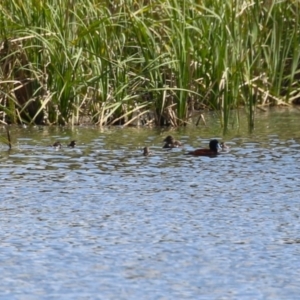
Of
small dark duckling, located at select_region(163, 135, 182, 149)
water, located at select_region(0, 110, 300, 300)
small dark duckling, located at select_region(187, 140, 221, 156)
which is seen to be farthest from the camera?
small dark duckling, located at select_region(163, 135, 182, 149)

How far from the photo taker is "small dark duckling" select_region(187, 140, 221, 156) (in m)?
11.9

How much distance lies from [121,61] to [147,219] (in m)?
5.44

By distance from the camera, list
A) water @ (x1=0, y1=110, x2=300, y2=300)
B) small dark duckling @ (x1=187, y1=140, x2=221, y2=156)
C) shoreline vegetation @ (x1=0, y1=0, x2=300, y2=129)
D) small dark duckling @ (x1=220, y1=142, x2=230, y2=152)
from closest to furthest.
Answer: water @ (x1=0, y1=110, x2=300, y2=300) < small dark duckling @ (x1=187, y1=140, x2=221, y2=156) < small dark duckling @ (x1=220, y1=142, x2=230, y2=152) < shoreline vegetation @ (x1=0, y1=0, x2=300, y2=129)

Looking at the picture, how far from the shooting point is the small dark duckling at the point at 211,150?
39.2 feet

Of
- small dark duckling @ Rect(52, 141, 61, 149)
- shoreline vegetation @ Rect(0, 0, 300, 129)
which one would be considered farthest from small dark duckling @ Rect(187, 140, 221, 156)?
small dark duckling @ Rect(52, 141, 61, 149)

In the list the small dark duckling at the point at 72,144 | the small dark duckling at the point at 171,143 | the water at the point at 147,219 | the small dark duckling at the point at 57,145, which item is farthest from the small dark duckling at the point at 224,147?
the small dark duckling at the point at 57,145

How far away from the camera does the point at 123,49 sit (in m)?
14.3

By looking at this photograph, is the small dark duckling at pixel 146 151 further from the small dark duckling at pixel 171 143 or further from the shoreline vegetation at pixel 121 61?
the shoreline vegetation at pixel 121 61

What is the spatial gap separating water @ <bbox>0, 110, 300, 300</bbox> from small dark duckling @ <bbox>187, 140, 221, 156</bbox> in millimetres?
124

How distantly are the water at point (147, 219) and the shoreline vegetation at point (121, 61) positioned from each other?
604mm

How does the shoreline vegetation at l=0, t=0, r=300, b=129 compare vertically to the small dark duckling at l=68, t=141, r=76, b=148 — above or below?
above

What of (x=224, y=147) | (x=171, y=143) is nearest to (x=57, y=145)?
(x=171, y=143)

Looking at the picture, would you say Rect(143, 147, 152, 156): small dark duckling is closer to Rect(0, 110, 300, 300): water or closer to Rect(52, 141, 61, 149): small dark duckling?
Rect(0, 110, 300, 300): water

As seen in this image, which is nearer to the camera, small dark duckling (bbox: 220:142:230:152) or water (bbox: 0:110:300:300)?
water (bbox: 0:110:300:300)
